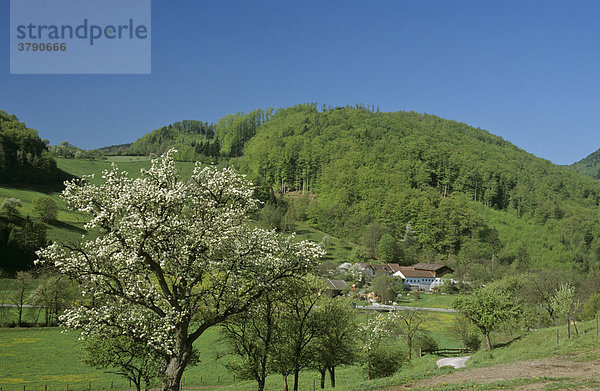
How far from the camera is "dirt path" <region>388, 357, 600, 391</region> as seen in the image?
21.0m

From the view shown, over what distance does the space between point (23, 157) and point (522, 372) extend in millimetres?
171520

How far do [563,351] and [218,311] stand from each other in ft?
73.9

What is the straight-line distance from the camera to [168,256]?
1825cm

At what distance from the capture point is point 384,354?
44938mm

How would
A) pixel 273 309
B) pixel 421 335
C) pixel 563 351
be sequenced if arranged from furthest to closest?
1. pixel 421 335
2. pixel 273 309
3. pixel 563 351

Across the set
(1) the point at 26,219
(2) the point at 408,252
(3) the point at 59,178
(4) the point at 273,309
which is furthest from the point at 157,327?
(2) the point at 408,252

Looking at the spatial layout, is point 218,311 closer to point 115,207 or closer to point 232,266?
point 232,266

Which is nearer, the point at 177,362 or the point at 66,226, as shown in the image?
the point at 177,362

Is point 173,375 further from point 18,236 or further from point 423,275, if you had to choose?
point 423,275

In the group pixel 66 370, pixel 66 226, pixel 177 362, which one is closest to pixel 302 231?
pixel 66 226

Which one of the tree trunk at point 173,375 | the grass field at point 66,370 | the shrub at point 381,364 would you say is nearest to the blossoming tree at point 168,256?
the tree trunk at point 173,375

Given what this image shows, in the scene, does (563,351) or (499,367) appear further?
(563,351)

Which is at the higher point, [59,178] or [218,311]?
[59,178]

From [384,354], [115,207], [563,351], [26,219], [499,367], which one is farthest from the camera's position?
[26,219]
